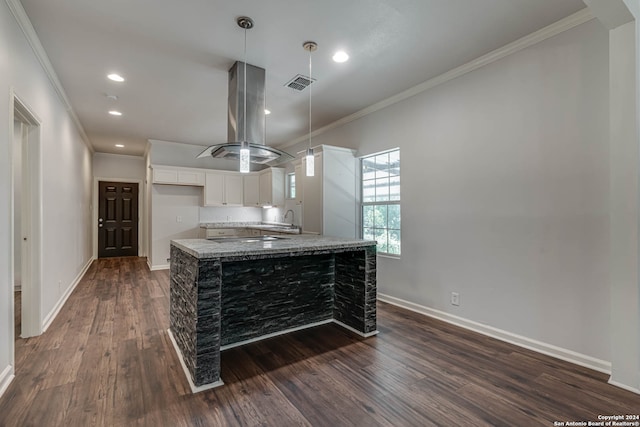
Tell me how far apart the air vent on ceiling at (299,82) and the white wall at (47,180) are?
2306 millimetres

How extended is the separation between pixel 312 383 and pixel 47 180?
3.45 meters

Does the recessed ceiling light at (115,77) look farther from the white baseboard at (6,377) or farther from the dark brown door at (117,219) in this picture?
the dark brown door at (117,219)

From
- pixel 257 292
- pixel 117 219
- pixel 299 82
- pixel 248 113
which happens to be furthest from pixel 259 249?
pixel 117 219

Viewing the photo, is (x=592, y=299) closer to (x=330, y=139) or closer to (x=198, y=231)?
(x=330, y=139)

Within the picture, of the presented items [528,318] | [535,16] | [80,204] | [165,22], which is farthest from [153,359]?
[80,204]

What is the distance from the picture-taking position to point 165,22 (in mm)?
2441

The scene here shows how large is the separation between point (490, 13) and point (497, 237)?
1874 millimetres

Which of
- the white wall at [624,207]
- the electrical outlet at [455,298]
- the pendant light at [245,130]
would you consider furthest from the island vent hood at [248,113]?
the white wall at [624,207]

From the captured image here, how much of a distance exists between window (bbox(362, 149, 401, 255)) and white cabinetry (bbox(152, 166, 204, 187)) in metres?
3.70

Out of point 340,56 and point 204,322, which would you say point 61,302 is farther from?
point 340,56

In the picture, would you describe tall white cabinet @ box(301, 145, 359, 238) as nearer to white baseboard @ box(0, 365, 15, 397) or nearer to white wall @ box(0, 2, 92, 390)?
white wall @ box(0, 2, 92, 390)

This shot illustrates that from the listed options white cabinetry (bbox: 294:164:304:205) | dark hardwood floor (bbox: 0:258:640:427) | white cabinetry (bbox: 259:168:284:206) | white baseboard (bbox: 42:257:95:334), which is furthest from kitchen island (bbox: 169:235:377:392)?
white cabinetry (bbox: 259:168:284:206)

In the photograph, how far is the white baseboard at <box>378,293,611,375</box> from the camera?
229 cm

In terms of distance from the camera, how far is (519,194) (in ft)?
8.91
